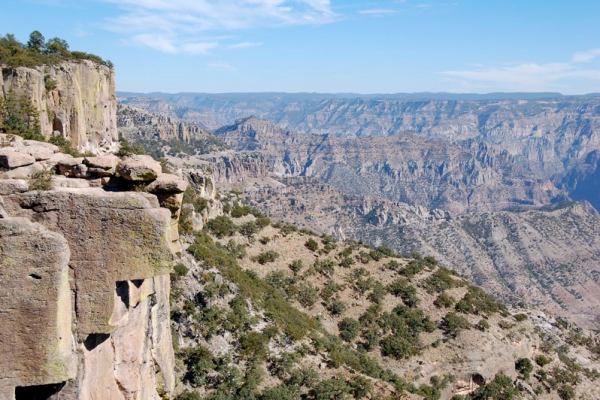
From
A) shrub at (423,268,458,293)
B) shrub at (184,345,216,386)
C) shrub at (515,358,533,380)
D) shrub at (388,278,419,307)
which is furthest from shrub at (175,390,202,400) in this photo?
shrub at (423,268,458,293)

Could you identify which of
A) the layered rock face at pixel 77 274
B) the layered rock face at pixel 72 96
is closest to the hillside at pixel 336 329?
the layered rock face at pixel 72 96

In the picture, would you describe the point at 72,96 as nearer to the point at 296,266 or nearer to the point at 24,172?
the point at 296,266

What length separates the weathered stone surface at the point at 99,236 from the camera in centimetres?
1134

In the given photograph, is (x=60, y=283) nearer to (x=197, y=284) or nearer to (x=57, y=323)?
(x=57, y=323)

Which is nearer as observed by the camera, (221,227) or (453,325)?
(453,325)

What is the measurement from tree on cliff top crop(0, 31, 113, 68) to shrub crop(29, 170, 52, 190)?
32214mm

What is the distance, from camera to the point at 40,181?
1212cm

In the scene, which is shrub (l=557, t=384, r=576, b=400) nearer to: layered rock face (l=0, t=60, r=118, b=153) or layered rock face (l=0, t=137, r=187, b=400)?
layered rock face (l=0, t=137, r=187, b=400)

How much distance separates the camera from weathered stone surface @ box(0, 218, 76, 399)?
10172mm

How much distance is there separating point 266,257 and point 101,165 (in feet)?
123

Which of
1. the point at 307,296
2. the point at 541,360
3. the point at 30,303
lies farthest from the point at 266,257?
the point at 30,303

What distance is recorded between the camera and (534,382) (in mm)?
45312

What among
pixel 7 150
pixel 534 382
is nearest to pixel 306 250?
pixel 534 382

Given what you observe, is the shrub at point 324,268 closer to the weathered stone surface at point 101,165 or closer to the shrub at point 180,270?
the shrub at point 180,270
